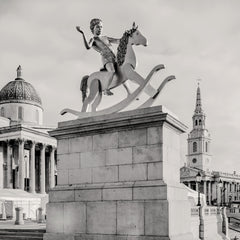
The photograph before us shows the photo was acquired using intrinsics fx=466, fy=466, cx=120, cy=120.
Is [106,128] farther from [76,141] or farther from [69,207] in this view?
[69,207]

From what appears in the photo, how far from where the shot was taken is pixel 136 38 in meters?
16.6

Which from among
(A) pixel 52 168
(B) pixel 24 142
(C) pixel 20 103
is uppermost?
(C) pixel 20 103

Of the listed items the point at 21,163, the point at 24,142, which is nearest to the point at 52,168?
the point at 21,163

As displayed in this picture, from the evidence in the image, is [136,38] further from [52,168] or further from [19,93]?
[19,93]

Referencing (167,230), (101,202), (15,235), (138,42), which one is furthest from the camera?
(15,235)

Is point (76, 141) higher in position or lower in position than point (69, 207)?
higher

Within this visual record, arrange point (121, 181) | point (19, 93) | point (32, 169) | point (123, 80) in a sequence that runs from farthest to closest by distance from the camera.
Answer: point (19, 93), point (32, 169), point (123, 80), point (121, 181)

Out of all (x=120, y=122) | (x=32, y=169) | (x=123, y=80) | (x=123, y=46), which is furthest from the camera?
(x=32, y=169)

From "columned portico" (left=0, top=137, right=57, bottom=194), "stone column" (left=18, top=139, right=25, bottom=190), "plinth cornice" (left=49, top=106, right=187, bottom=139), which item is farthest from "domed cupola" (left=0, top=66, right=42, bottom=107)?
"plinth cornice" (left=49, top=106, right=187, bottom=139)

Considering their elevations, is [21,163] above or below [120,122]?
below

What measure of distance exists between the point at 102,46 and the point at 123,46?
0.84m

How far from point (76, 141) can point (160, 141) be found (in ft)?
11.3

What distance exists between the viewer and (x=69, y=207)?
641 inches

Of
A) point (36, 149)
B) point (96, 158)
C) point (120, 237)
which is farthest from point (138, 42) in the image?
point (36, 149)
